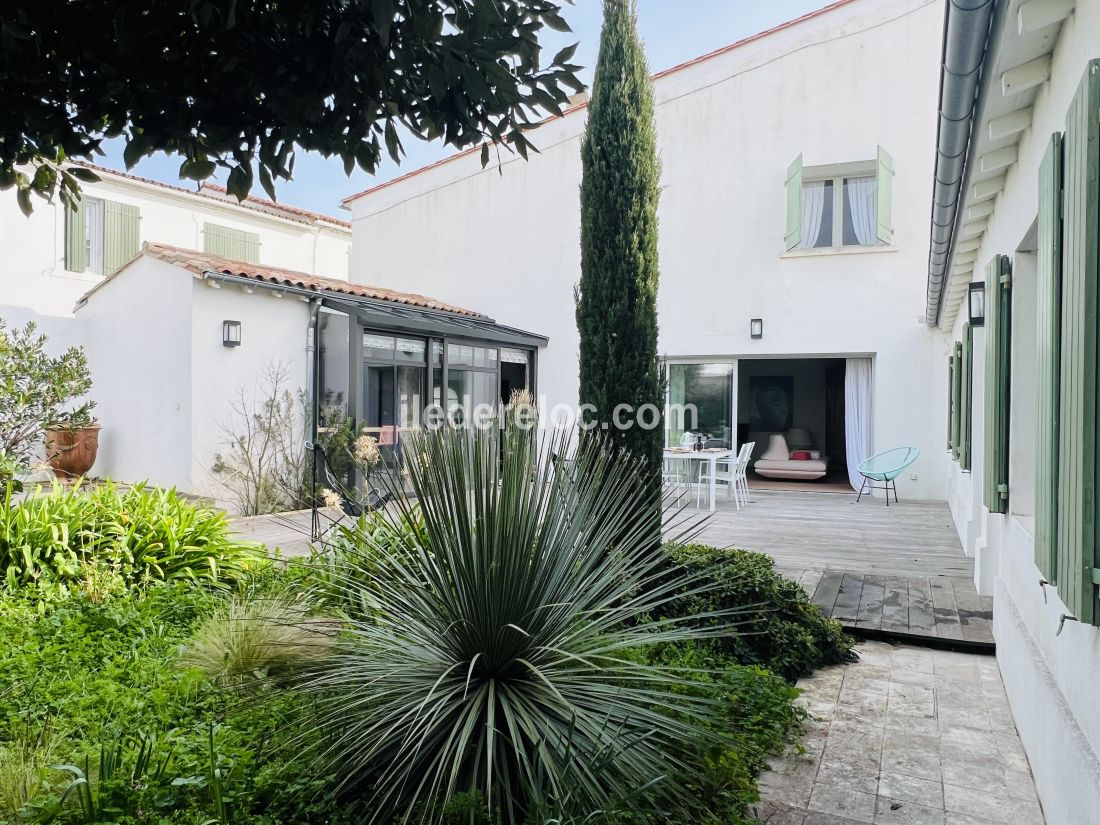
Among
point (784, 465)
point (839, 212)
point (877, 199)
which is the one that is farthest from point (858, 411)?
point (877, 199)

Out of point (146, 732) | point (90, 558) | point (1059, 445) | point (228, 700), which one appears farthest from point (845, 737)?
point (90, 558)

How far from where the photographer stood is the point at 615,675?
2598 millimetres

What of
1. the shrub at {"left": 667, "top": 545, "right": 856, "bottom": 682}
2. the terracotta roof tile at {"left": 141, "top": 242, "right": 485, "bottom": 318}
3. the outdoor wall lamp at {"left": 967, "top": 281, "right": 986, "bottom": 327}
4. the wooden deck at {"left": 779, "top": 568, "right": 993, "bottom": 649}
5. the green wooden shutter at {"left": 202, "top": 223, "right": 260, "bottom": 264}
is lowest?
the wooden deck at {"left": 779, "top": 568, "right": 993, "bottom": 649}

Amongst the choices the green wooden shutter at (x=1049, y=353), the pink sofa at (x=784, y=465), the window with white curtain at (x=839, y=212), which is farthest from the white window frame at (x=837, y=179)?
the green wooden shutter at (x=1049, y=353)

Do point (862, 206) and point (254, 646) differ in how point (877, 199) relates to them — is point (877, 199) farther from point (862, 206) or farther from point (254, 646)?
point (254, 646)

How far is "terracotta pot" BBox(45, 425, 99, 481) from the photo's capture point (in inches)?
343

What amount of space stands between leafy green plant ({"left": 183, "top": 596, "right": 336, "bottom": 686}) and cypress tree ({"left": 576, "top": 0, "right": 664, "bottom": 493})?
2.36 meters

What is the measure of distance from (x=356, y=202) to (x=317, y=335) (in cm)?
609

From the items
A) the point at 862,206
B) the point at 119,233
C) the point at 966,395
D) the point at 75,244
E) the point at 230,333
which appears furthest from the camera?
the point at 119,233

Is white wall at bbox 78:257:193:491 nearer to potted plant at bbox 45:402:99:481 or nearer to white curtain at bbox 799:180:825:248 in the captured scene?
potted plant at bbox 45:402:99:481

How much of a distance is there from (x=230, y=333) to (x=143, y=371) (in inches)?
55.9

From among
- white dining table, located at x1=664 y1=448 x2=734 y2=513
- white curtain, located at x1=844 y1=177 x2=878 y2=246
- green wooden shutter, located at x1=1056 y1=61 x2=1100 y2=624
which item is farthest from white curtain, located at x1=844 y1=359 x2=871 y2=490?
green wooden shutter, located at x1=1056 y1=61 x2=1100 y2=624

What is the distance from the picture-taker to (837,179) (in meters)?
11.2

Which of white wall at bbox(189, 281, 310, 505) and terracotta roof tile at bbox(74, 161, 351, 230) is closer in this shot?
white wall at bbox(189, 281, 310, 505)
